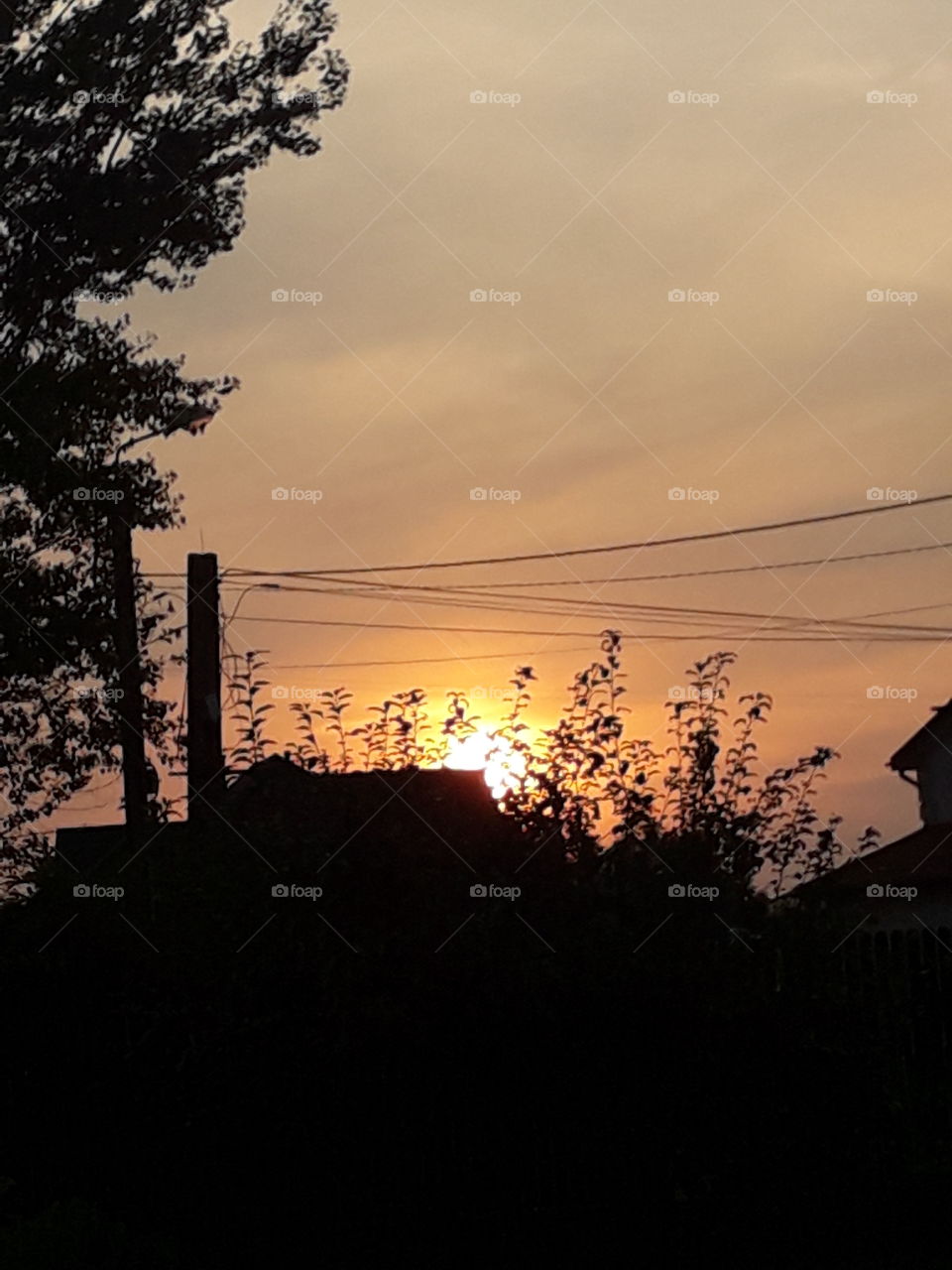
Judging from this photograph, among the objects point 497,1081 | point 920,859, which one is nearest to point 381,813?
point 497,1081

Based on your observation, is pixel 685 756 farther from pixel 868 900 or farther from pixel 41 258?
pixel 41 258

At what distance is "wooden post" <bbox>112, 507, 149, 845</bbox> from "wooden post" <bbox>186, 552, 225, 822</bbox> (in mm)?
1953

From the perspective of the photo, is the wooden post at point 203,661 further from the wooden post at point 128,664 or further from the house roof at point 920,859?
the house roof at point 920,859

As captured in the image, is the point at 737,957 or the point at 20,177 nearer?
the point at 737,957

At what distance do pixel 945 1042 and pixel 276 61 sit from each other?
49.0ft

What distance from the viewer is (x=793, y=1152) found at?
31.0 feet

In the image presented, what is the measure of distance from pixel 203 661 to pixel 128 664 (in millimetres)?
2900

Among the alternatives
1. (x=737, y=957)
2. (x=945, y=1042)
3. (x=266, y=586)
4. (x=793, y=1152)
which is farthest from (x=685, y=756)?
(x=266, y=586)

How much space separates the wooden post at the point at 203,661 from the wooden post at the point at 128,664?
6.41 ft

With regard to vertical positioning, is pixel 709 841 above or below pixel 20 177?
below

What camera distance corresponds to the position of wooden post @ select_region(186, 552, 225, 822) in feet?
59.2

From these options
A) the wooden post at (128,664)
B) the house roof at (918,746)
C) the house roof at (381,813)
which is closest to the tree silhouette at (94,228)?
the wooden post at (128,664)

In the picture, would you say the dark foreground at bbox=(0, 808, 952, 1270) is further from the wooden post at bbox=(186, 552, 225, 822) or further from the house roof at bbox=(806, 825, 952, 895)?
the house roof at bbox=(806, 825, 952, 895)

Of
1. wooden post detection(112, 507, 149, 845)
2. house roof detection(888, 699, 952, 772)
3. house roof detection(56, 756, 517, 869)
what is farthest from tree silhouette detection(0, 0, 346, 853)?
house roof detection(888, 699, 952, 772)
